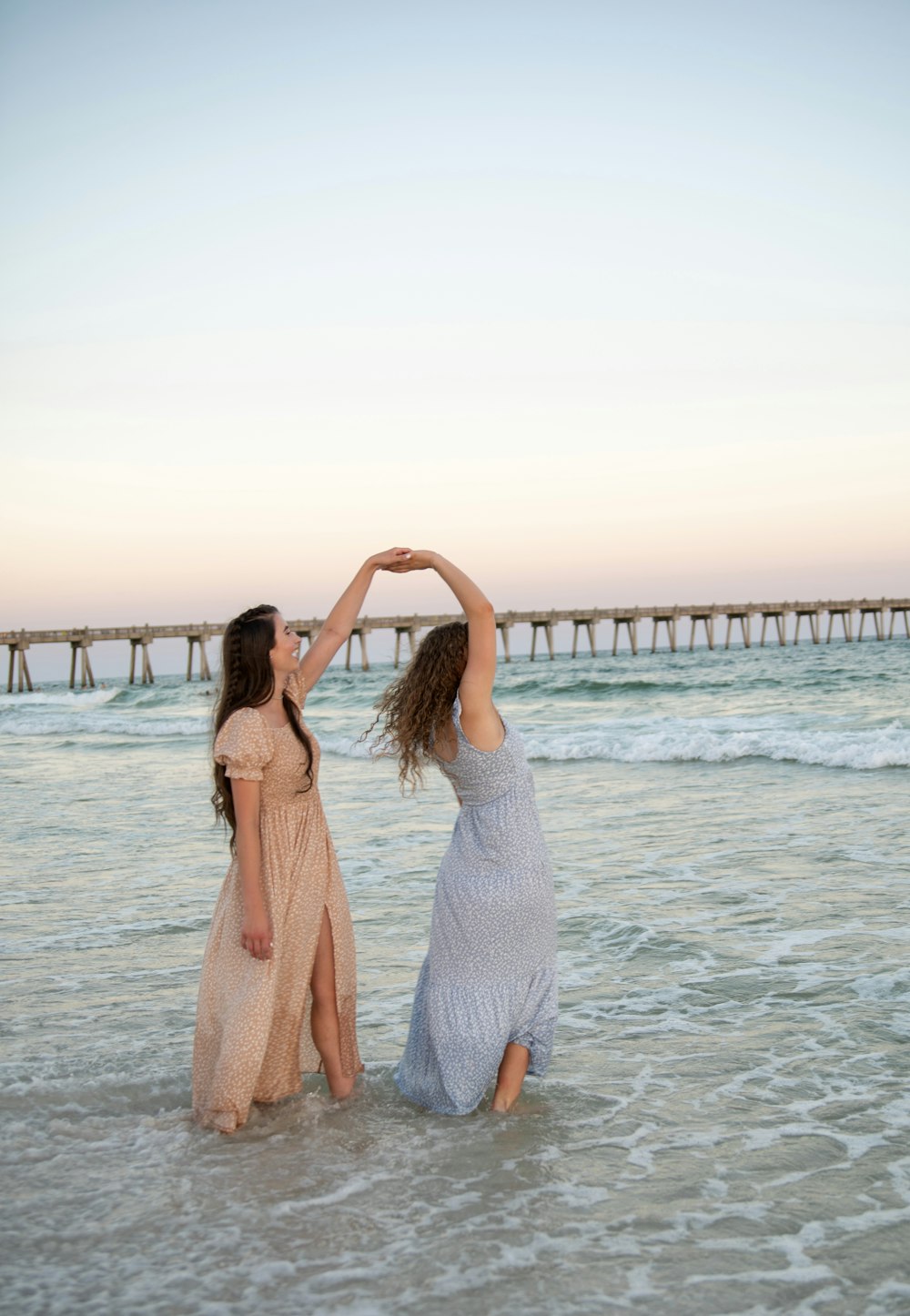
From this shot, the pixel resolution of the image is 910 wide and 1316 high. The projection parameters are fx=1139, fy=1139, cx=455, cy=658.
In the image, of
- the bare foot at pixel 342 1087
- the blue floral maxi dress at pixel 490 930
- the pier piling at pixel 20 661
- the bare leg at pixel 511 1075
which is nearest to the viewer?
the blue floral maxi dress at pixel 490 930

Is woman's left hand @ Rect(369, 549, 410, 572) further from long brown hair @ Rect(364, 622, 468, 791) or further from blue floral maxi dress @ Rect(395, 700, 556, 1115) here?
blue floral maxi dress @ Rect(395, 700, 556, 1115)

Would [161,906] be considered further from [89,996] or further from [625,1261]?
[625,1261]

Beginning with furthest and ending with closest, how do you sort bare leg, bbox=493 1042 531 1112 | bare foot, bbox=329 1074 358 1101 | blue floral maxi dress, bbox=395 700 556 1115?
bare foot, bbox=329 1074 358 1101 < bare leg, bbox=493 1042 531 1112 < blue floral maxi dress, bbox=395 700 556 1115

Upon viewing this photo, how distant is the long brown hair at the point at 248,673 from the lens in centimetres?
360

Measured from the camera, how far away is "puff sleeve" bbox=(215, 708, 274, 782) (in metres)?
3.49

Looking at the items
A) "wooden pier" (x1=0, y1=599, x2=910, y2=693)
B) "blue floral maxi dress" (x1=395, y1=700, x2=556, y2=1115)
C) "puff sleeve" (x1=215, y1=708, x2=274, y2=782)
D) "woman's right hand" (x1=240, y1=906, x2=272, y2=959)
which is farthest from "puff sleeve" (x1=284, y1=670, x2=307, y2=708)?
"wooden pier" (x1=0, y1=599, x2=910, y2=693)

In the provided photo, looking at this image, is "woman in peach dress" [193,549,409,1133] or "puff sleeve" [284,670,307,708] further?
"puff sleeve" [284,670,307,708]

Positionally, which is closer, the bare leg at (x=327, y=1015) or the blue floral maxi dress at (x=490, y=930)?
the blue floral maxi dress at (x=490, y=930)

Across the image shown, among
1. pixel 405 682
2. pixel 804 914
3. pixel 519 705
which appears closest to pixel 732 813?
pixel 804 914

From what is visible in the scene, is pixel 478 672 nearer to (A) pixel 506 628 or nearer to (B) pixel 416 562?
(B) pixel 416 562

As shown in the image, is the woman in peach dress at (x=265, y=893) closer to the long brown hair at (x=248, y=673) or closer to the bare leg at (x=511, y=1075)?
the long brown hair at (x=248, y=673)

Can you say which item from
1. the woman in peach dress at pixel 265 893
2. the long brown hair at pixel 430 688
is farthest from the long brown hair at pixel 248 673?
the long brown hair at pixel 430 688

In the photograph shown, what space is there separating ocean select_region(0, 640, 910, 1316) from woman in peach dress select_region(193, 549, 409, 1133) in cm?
27

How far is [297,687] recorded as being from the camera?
375 cm
